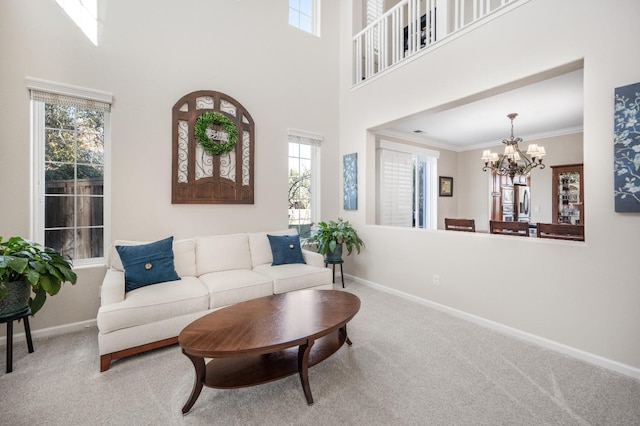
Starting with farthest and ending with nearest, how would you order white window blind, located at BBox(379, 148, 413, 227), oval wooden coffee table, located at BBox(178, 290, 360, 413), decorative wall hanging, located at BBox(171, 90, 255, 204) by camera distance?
white window blind, located at BBox(379, 148, 413, 227) → decorative wall hanging, located at BBox(171, 90, 255, 204) → oval wooden coffee table, located at BBox(178, 290, 360, 413)

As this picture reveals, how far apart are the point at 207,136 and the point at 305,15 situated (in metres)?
2.75

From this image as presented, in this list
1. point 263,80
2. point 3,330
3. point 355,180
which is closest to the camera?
point 3,330

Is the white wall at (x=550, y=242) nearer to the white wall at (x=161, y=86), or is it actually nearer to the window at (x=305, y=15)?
the white wall at (x=161, y=86)

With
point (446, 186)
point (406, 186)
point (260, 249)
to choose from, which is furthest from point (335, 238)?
point (446, 186)

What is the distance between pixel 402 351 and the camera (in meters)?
2.43

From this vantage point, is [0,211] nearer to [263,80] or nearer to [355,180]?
[263,80]

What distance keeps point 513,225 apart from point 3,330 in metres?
5.19

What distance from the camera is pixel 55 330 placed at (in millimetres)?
2766

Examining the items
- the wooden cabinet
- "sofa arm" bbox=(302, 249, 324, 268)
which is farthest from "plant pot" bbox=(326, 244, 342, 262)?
the wooden cabinet

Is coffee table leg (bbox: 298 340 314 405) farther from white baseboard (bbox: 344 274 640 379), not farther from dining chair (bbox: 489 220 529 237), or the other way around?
dining chair (bbox: 489 220 529 237)

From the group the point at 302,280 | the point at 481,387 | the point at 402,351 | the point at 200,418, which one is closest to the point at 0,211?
the point at 200,418

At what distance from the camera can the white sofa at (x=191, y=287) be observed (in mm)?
2234

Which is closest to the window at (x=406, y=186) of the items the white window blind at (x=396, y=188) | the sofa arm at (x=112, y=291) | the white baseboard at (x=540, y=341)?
the white window blind at (x=396, y=188)

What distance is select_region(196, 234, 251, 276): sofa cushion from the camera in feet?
10.7
